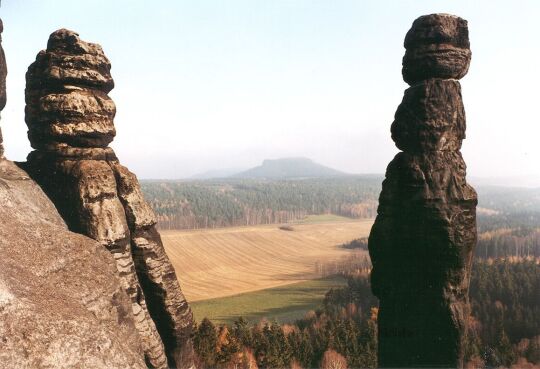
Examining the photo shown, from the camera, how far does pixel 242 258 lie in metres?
160

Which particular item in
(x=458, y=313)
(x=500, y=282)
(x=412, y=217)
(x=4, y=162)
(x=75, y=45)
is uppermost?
(x=75, y=45)

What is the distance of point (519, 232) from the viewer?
196 metres

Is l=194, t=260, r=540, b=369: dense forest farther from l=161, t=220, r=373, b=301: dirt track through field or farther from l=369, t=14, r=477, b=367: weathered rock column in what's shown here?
l=369, t=14, r=477, b=367: weathered rock column

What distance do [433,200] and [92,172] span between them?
13.4 m

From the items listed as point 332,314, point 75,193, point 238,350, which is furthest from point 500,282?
point 75,193

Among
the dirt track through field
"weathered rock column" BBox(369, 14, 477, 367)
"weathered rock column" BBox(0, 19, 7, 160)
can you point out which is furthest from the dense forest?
"weathered rock column" BBox(0, 19, 7, 160)

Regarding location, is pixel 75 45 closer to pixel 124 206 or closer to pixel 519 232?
pixel 124 206

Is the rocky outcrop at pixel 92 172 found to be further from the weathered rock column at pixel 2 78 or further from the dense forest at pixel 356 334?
the dense forest at pixel 356 334

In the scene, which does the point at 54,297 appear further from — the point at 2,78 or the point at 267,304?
the point at 267,304

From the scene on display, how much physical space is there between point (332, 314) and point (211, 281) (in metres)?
46.5

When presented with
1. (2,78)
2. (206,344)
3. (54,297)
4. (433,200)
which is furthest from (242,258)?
(54,297)

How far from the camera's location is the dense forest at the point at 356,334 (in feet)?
189

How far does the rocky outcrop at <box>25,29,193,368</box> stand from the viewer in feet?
57.8

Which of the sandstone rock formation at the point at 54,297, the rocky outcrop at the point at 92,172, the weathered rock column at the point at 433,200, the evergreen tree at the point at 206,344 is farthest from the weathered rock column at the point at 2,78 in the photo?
the evergreen tree at the point at 206,344
